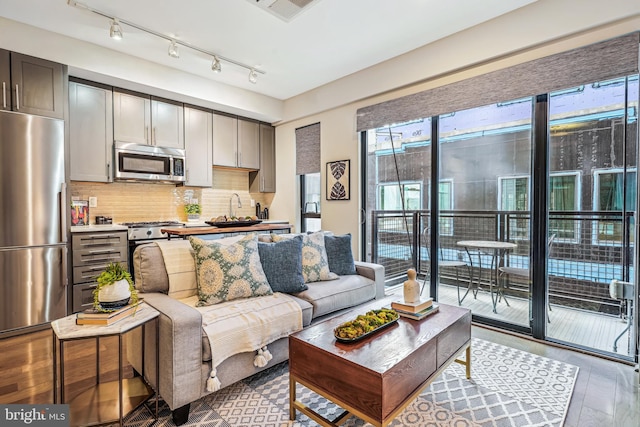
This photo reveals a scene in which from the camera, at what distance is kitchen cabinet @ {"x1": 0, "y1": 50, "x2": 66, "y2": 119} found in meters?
2.89

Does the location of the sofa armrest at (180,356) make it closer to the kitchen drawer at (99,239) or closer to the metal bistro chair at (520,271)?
the kitchen drawer at (99,239)

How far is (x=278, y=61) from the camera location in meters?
3.76

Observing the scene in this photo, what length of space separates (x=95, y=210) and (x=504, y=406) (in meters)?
4.43

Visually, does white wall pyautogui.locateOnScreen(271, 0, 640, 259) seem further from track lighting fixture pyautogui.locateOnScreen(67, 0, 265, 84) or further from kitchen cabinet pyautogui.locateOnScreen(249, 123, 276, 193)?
track lighting fixture pyautogui.locateOnScreen(67, 0, 265, 84)

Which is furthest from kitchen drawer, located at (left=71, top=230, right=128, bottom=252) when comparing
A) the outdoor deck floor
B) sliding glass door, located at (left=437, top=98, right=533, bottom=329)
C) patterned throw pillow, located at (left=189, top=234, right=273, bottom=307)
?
the outdoor deck floor

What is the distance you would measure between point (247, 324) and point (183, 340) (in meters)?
0.39

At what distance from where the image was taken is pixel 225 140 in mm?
4723

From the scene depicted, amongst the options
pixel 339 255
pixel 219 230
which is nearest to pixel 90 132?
pixel 219 230

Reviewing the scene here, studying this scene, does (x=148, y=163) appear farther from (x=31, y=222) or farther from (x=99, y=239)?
(x=31, y=222)

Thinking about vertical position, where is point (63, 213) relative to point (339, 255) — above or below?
above

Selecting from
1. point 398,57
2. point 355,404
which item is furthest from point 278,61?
point 355,404

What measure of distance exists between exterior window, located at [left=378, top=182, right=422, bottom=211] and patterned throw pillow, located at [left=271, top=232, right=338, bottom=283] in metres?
1.35

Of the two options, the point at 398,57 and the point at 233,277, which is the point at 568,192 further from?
the point at 233,277

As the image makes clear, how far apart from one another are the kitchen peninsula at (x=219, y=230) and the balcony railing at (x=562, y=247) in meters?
1.97
